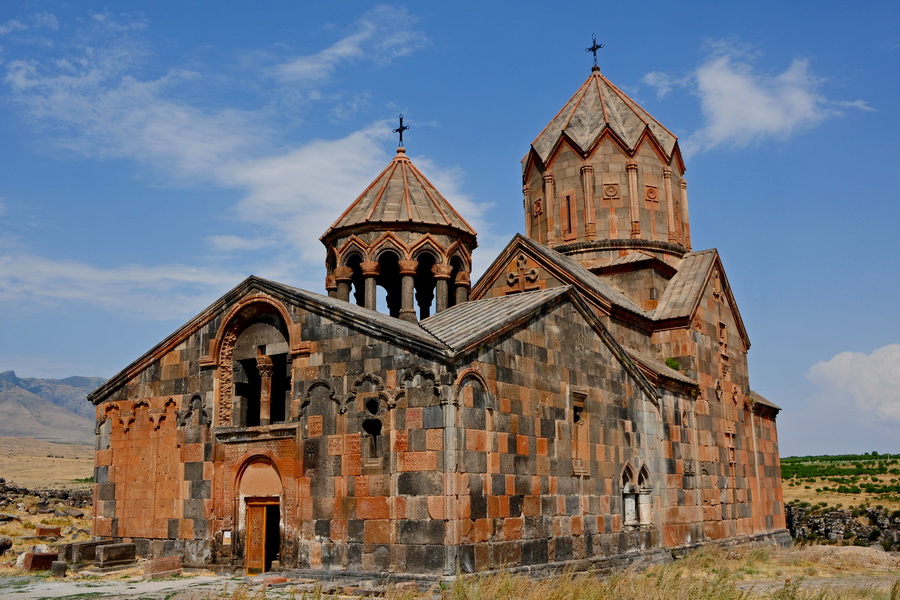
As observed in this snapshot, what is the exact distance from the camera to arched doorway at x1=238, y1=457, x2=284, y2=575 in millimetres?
10945

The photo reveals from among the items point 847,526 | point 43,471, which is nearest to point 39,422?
point 43,471

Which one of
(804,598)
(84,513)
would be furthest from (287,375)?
(84,513)

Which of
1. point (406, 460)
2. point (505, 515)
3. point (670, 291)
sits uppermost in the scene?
point (670, 291)

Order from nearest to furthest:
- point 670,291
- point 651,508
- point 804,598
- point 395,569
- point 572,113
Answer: point 804,598, point 395,569, point 651,508, point 670,291, point 572,113

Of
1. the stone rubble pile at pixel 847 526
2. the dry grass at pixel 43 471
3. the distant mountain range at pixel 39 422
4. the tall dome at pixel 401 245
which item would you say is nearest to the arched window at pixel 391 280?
the tall dome at pixel 401 245

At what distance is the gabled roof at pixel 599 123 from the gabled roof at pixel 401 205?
143 inches

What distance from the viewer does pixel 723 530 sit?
49.8 feet

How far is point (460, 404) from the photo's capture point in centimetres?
954

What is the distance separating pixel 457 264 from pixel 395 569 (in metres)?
6.58

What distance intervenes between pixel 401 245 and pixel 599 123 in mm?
6023

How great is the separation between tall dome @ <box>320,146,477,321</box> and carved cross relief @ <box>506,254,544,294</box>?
0.92 m

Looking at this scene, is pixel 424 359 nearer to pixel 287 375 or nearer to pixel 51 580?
pixel 287 375

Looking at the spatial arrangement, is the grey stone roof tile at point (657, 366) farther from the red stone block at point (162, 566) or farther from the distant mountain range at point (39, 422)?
the distant mountain range at point (39, 422)

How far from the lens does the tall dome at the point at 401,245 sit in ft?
46.4
